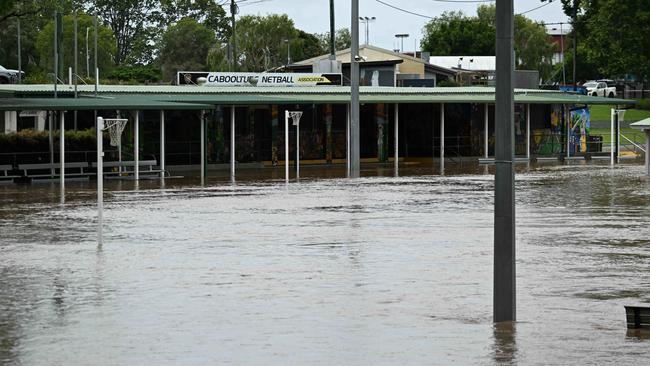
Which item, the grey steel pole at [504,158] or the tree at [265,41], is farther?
the tree at [265,41]

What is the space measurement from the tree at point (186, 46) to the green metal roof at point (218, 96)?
54743 mm

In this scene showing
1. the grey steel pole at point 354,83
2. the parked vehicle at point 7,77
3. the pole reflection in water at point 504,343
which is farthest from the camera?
the parked vehicle at point 7,77

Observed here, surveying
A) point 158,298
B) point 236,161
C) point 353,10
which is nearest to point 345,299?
point 158,298

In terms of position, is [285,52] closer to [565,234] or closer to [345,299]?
[565,234]

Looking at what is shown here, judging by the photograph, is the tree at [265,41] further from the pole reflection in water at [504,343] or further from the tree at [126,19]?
the pole reflection in water at [504,343]

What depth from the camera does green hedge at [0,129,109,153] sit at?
44.0m

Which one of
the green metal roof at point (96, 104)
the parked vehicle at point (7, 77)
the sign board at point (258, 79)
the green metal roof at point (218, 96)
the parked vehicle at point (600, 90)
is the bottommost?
the green metal roof at point (96, 104)

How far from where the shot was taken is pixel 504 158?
1330cm

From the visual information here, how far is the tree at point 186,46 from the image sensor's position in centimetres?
11412

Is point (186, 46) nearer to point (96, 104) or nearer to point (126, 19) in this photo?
point (126, 19)

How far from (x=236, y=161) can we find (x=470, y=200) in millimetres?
22661

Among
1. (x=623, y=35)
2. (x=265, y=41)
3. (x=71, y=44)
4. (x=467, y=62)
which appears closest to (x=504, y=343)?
(x=623, y=35)

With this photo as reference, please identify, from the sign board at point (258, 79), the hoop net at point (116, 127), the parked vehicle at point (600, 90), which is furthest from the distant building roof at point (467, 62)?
the hoop net at point (116, 127)

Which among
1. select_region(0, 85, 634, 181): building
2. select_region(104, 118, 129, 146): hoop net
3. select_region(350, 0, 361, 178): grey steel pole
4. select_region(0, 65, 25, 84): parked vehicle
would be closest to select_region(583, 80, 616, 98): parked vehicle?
select_region(0, 85, 634, 181): building
